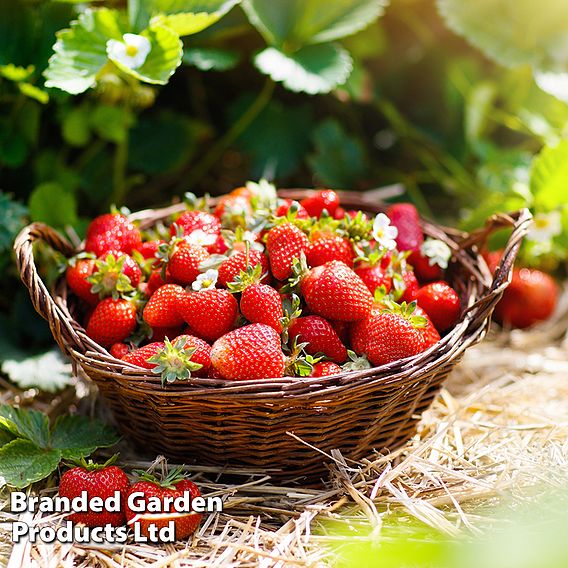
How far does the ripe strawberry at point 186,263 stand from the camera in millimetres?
1381

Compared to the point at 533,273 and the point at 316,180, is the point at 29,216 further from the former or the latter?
the point at 533,273

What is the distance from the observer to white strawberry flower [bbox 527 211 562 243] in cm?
187

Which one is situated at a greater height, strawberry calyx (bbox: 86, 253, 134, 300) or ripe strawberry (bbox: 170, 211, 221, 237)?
ripe strawberry (bbox: 170, 211, 221, 237)

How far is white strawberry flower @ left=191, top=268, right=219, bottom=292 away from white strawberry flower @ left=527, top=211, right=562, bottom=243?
96 cm

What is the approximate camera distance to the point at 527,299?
6.79ft

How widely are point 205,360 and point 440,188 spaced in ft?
4.95

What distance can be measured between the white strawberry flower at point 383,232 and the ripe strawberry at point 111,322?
1.70 ft

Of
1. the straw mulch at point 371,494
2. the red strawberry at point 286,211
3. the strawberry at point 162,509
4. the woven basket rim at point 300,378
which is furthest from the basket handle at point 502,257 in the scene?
the strawberry at point 162,509

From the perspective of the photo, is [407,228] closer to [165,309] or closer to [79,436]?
[165,309]

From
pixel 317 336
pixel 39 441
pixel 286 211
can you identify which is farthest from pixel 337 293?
pixel 39 441

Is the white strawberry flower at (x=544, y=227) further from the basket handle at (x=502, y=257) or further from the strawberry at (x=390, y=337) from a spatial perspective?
the strawberry at (x=390, y=337)

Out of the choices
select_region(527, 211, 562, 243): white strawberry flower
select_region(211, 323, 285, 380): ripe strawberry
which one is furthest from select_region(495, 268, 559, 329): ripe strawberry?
select_region(211, 323, 285, 380): ripe strawberry

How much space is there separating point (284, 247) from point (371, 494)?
0.49 meters

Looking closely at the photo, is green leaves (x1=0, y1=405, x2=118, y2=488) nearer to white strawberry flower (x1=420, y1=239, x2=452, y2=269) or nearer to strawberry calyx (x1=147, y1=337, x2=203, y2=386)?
strawberry calyx (x1=147, y1=337, x2=203, y2=386)
